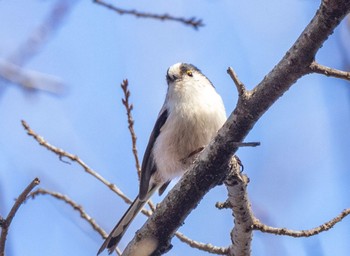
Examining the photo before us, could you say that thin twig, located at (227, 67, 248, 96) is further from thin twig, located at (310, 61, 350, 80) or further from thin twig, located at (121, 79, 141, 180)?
thin twig, located at (121, 79, 141, 180)

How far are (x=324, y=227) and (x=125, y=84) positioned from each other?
Result: 3.84 ft

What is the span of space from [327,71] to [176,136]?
4.20 feet

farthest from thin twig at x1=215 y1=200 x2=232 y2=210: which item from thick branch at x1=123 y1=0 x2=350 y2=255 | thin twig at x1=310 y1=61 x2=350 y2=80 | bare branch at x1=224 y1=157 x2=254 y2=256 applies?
thin twig at x1=310 y1=61 x2=350 y2=80

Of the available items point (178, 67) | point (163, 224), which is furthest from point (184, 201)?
point (178, 67)

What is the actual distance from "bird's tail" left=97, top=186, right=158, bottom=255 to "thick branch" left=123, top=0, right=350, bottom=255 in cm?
40

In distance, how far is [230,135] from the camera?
1.96m

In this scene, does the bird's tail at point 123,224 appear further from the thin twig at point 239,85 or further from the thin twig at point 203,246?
the thin twig at point 239,85

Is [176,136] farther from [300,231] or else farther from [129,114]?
[300,231]

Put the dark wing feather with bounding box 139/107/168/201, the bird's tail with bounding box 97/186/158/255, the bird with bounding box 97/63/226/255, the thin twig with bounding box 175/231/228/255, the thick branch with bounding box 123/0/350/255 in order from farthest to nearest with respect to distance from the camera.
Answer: the dark wing feather with bounding box 139/107/168/201 < the bird with bounding box 97/63/226/255 < the bird's tail with bounding box 97/186/158/255 < the thin twig with bounding box 175/231/228/255 < the thick branch with bounding box 123/0/350/255

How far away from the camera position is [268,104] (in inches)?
73.8

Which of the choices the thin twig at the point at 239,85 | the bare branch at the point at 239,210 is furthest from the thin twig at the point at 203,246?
the thin twig at the point at 239,85

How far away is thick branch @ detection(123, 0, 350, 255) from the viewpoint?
1697mm

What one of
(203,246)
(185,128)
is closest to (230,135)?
(203,246)

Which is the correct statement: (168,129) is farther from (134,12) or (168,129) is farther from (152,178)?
(134,12)
